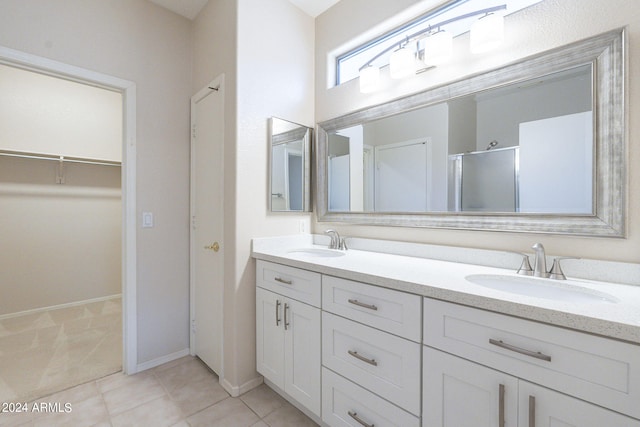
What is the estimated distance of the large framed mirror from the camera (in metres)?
1.12

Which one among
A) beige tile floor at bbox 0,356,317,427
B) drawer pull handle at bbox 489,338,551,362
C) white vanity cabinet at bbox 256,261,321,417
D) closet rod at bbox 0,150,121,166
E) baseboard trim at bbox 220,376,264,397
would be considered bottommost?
beige tile floor at bbox 0,356,317,427

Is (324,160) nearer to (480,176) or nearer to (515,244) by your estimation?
(480,176)

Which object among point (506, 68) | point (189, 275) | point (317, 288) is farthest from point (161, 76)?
point (506, 68)

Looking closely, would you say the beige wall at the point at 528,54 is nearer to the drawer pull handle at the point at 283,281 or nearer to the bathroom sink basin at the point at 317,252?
the bathroom sink basin at the point at 317,252

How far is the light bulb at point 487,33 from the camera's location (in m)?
1.34

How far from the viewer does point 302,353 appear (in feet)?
4.98

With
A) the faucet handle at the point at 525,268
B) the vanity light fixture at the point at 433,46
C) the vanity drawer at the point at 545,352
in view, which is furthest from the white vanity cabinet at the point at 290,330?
the vanity light fixture at the point at 433,46

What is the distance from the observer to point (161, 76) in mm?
2195

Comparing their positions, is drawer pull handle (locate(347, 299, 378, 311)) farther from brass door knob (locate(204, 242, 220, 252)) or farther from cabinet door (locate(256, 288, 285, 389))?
brass door knob (locate(204, 242, 220, 252))

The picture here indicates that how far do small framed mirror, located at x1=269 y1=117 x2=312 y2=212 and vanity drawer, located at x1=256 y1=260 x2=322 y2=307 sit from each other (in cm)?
45

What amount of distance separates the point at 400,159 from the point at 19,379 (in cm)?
295

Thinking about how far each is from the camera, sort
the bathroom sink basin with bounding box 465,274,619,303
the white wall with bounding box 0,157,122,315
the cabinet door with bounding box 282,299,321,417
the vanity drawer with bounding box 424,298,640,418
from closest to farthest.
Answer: the vanity drawer with bounding box 424,298,640,418, the bathroom sink basin with bounding box 465,274,619,303, the cabinet door with bounding box 282,299,321,417, the white wall with bounding box 0,157,122,315

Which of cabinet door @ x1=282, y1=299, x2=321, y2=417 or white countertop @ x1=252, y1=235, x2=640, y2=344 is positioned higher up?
white countertop @ x1=252, y1=235, x2=640, y2=344

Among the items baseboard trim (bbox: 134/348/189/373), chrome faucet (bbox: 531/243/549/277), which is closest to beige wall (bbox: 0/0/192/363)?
baseboard trim (bbox: 134/348/189/373)
